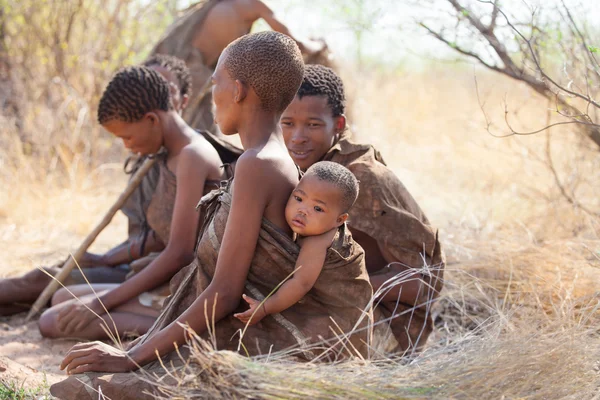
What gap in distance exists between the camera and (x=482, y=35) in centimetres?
364

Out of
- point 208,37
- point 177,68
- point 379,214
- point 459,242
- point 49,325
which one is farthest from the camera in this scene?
point 208,37

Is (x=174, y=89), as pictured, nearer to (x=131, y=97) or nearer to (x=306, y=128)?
(x=131, y=97)

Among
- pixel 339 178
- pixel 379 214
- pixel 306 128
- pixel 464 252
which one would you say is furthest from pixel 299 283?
pixel 464 252

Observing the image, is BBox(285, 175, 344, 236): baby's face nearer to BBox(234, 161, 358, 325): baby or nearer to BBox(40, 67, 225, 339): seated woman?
BBox(234, 161, 358, 325): baby

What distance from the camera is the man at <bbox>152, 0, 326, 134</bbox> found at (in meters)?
4.69

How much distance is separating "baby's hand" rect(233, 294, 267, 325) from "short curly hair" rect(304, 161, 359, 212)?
399 millimetres

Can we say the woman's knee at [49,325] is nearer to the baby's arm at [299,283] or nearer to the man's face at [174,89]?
the man's face at [174,89]

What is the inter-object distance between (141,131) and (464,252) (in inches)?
78.8

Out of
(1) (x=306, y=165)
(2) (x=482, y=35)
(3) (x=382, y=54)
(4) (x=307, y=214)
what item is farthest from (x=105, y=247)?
(3) (x=382, y=54)

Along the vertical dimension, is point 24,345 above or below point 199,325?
below

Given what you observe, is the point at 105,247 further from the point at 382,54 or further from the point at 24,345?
the point at 382,54

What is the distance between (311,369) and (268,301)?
30 centimetres

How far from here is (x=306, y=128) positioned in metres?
2.90

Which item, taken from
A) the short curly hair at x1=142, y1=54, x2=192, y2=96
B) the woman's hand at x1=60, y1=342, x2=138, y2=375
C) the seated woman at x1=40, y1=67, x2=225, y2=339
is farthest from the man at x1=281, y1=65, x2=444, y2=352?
the short curly hair at x1=142, y1=54, x2=192, y2=96
